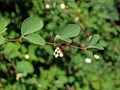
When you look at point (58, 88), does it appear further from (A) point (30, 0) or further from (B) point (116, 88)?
(B) point (116, 88)

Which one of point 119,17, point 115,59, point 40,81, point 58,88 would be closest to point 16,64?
A: point 40,81

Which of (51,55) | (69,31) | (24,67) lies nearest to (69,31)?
(69,31)

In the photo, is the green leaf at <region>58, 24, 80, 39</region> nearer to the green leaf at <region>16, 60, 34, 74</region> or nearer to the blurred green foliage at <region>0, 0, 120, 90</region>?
the blurred green foliage at <region>0, 0, 120, 90</region>

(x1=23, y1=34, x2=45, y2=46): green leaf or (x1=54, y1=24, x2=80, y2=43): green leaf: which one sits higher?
(x1=23, y1=34, x2=45, y2=46): green leaf

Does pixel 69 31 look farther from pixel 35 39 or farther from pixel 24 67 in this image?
pixel 24 67

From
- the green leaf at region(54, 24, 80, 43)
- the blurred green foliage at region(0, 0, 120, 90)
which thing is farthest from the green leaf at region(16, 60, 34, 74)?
the green leaf at region(54, 24, 80, 43)

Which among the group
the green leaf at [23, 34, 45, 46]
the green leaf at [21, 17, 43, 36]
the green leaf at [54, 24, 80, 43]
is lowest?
the green leaf at [54, 24, 80, 43]

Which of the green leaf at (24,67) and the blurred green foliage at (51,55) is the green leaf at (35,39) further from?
the green leaf at (24,67)
